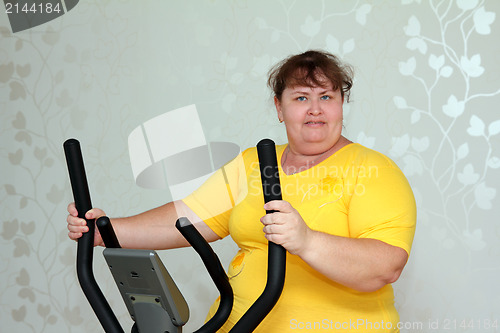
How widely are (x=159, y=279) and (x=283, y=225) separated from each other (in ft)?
0.95

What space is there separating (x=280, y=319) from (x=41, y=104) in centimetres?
184

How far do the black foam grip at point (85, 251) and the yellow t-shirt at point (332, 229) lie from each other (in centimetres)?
44

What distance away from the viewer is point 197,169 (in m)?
1.53

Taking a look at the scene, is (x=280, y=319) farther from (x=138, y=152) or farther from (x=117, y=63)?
(x=117, y=63)

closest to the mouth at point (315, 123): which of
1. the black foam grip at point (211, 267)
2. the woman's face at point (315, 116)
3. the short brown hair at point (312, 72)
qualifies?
the woman's face at point (315, 116)

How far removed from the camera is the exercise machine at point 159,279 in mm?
1257

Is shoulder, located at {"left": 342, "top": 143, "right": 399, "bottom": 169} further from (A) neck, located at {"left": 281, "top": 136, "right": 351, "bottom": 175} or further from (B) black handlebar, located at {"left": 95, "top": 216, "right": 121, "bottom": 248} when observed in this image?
(B) black handlebar, located at {"left": 95, "top": 216, "right": 121, "bottom": 248}

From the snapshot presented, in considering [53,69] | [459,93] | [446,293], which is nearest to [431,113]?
[459,93]

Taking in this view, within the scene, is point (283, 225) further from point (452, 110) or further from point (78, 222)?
point (452, 110)

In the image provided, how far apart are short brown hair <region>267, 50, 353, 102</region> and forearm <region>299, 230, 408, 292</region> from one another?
51cm

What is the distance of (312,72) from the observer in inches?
67.4

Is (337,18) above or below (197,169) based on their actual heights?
above

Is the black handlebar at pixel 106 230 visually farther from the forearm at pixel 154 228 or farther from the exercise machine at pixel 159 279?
the forearm at pixel 154 228

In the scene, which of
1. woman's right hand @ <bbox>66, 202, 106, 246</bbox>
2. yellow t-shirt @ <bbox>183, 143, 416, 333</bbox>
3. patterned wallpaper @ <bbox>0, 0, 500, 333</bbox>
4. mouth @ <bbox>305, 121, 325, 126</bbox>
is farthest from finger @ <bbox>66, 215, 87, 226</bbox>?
patterned wallpaper @ <bbox>0, 0, 500, 333</bbox>
